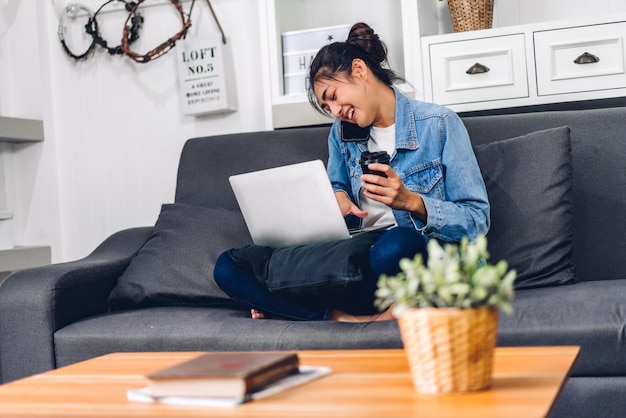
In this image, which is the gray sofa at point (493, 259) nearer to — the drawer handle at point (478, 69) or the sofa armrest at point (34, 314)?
the sofa armrest at point (34, 314)

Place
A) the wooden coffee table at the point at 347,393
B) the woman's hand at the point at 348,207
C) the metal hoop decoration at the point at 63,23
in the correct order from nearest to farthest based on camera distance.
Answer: the wooden coffee table at the point at 347,393 → the woman's hand at the point at 348,207 → the metal hoop decoration at the point at 63,23

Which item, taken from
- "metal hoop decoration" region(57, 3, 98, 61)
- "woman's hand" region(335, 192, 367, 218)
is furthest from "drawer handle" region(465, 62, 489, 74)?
"metal hoop decoration" region(57, 3, 98, 61)

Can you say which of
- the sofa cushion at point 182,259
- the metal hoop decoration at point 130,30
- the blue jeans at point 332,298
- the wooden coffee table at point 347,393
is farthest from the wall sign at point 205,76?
the wooden coffee table at point 347,393

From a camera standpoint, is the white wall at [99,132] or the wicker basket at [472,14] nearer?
the wicker basket at [472,14]

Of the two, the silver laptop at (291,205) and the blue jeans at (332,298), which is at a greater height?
the silver laptop at (291,205)

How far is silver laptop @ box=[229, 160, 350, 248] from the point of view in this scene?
6.06 ft

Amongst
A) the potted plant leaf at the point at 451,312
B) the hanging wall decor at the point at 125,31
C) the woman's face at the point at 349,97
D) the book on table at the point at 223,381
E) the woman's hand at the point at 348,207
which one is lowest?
the book on table at the point at 223,381

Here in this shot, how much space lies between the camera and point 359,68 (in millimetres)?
2193

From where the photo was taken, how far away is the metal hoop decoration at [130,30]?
313 centimetres

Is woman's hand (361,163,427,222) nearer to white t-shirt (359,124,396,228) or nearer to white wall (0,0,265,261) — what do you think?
white t-shirt (359,124,396,228)

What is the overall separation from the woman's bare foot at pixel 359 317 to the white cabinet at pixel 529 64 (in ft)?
3.08

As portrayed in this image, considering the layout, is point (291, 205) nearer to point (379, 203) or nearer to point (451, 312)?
point (379, 203)

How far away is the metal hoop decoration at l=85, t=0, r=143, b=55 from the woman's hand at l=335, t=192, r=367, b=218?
4.45ft

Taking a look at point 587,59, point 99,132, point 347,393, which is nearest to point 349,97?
point 587,59
